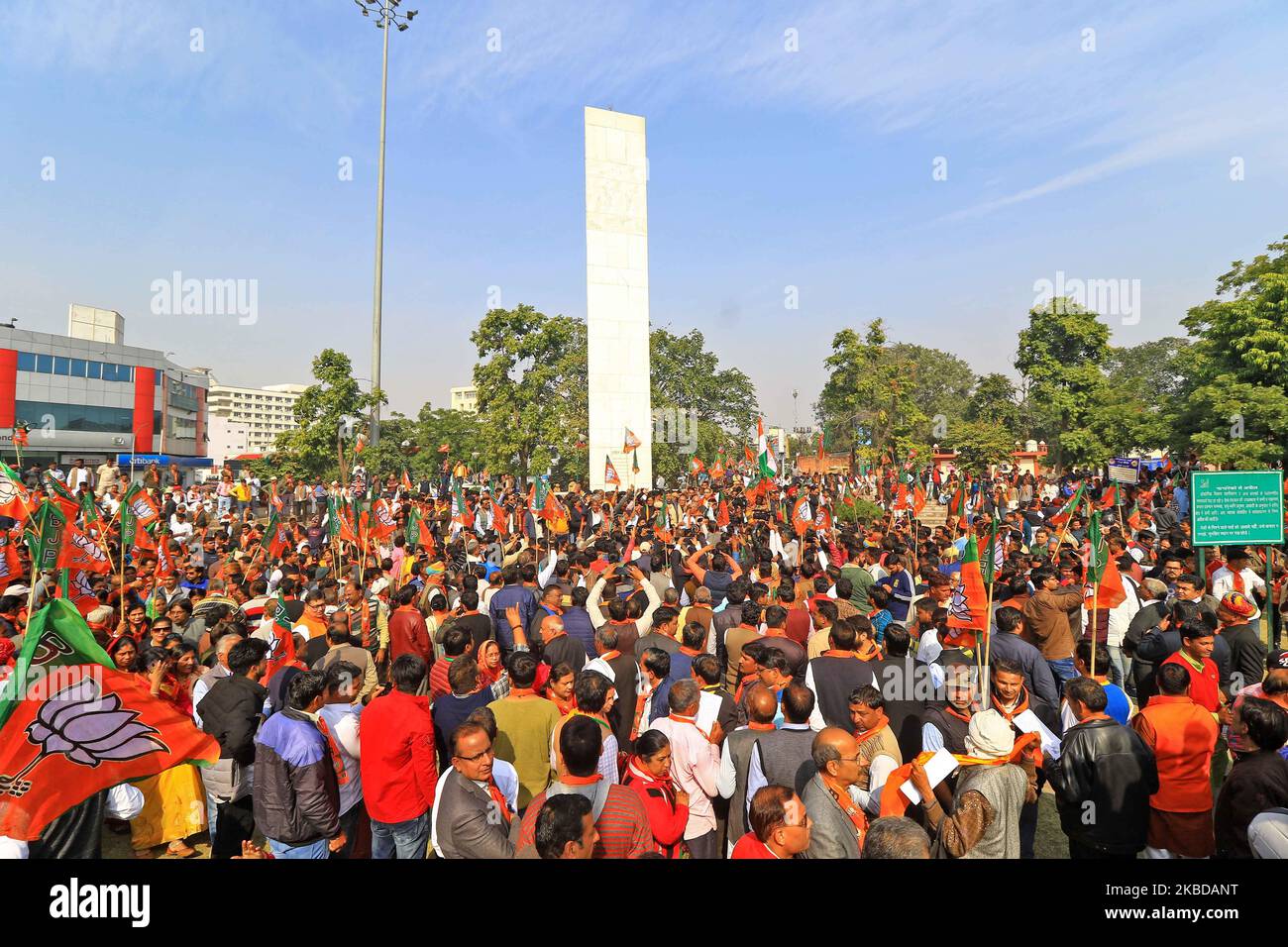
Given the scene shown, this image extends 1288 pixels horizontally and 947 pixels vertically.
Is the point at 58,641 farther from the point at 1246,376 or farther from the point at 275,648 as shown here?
the point at 1246,376

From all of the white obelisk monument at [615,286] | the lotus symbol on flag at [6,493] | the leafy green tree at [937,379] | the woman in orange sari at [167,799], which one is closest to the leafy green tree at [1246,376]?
the white obelisk monument at [615,286]

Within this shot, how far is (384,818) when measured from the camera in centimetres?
372

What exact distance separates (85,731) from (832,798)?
3.25m

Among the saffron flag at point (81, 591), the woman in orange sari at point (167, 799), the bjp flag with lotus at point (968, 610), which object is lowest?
the woman in orange sari at point (167, 799)

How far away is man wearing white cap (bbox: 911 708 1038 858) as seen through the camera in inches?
115

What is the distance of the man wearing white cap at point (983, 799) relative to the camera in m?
2.92

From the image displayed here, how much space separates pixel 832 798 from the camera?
9.86 feet

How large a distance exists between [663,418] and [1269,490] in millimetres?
28198

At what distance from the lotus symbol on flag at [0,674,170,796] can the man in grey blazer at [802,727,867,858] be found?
296 cm

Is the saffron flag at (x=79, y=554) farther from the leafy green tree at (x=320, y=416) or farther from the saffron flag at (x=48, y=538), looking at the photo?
the leafy green tree at (x=320, y=416)

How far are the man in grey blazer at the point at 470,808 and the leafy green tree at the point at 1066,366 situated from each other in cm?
2979

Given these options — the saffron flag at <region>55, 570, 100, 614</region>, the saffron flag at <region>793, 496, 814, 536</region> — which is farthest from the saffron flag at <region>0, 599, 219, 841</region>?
the saffron flag at <region>793, 496, 814, 536</region>

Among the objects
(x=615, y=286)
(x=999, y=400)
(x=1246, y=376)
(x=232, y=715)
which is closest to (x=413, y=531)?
(x=232, y=715)

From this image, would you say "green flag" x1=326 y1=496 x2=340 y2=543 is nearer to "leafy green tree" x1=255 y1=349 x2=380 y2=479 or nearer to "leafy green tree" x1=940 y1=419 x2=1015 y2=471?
"leafy green tree" x1=255 y1=349 x2=380 y2=479
